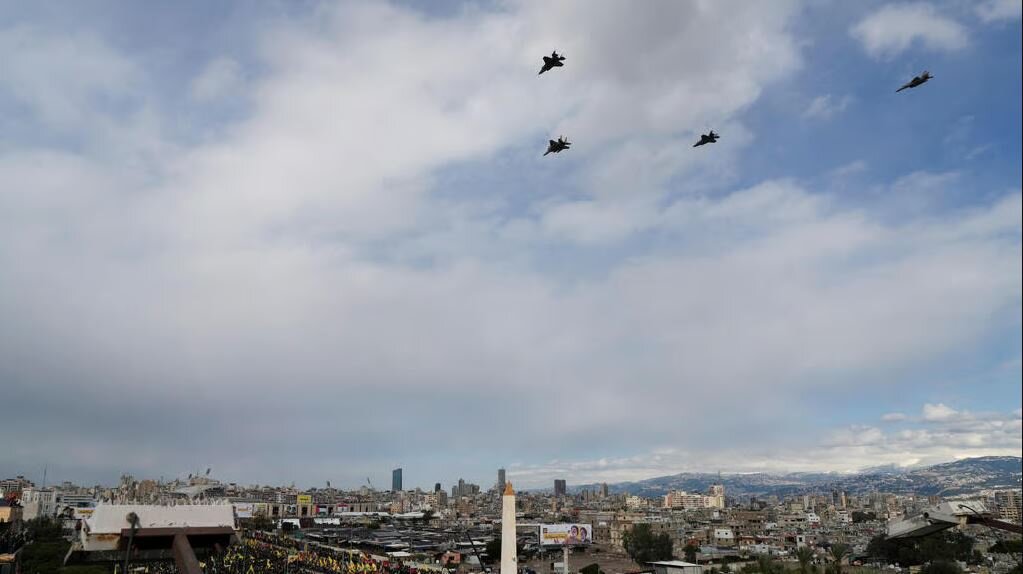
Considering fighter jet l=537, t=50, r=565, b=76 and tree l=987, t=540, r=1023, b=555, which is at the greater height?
fighter jet l=537, t=50, r=565, b=76

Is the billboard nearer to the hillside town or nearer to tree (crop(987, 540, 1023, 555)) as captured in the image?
the hillside town

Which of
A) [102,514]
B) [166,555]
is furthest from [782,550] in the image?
[102,514]

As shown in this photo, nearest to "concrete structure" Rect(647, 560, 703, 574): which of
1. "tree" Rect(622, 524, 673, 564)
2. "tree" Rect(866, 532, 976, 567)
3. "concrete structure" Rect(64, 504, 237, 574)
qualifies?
"tree" Rect(622, 524, 673, 564)

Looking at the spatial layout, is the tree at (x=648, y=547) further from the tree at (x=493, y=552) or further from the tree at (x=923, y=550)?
the tree at (x=923, y=550)

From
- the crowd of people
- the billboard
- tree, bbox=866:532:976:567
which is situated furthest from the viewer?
the billboard

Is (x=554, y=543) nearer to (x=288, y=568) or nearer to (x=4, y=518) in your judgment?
(x=288, y=568)

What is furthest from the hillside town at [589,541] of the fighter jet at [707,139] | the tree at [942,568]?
the fighter jet at [707,139]
